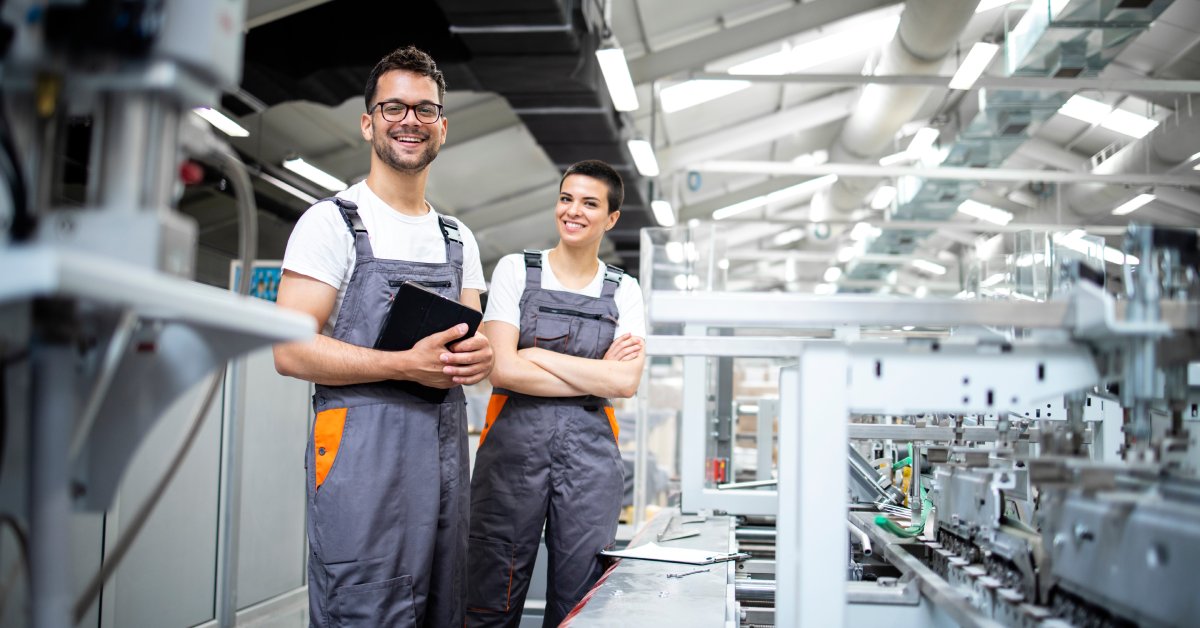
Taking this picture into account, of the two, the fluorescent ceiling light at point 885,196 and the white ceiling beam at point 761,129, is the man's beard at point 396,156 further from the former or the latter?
the fluorescent ceiling light at point 885,196

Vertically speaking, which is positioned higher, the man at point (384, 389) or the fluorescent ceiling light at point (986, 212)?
the fluorescent ceiling light at point (986, 212)

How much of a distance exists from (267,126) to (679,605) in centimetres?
521

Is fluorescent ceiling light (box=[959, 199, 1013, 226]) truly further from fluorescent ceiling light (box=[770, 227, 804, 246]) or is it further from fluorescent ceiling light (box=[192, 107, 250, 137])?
fluorescent ceiling light (box=[192, 107, 250, 137])

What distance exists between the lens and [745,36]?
559cm

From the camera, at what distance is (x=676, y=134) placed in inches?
312

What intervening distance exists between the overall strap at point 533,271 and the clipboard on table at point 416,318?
58 centimetres

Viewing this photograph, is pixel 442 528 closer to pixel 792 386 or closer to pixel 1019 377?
pixel 792 386

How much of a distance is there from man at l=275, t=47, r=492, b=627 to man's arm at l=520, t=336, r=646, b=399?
31cm

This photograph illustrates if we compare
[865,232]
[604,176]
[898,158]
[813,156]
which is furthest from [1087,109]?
[604,176]

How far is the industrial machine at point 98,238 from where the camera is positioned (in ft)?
2.58

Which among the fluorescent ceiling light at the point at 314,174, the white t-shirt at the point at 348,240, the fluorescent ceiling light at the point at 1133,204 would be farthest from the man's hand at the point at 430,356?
the fluorescent ceiling light at the point at 1133,204

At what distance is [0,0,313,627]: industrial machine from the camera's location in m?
0.79

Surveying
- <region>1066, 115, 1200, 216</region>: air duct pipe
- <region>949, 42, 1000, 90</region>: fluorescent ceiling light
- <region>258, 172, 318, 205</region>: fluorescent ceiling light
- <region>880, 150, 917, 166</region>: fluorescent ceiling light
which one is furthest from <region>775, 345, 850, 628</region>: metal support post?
<region>880, 150, 917, 166</region>: fluorescent ceiling light

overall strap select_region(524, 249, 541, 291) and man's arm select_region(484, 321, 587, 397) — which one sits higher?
overall strap select_region(524, 249, 541, 291)
